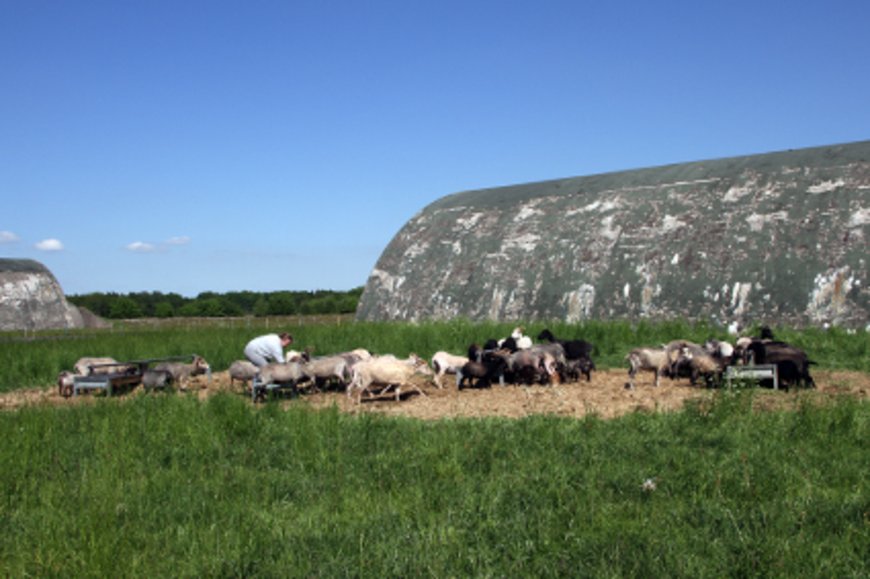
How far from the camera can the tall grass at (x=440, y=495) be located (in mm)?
5719

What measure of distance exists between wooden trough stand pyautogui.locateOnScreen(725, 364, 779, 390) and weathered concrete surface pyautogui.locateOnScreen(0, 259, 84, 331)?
46.4 metres

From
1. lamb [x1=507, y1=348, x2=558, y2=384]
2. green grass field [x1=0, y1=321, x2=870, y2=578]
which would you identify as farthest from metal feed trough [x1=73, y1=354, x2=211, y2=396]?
lamb [x1=507, y1=348, x2=558, y2=384]

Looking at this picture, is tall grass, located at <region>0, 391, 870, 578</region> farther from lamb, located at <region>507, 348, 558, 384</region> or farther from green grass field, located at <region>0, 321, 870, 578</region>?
lamb, located at <region>507, 348, 558, 384</region>

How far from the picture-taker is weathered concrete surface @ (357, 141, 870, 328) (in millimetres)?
24047

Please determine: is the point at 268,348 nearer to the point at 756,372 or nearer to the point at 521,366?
the point at 521,366

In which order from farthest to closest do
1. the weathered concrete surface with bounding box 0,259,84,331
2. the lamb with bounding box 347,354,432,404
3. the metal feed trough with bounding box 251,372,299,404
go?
1. the weathered concrete surface with bounding box 0,259,84,331
2. the metal feed trough with bounding box 251,372,299,404
3. the lamb with bounding box 347,354,432,404

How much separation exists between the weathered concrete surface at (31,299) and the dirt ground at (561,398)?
119 ft

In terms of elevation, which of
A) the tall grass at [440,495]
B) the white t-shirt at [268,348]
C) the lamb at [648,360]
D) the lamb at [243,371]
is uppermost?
the white t-shirt at [268,348]

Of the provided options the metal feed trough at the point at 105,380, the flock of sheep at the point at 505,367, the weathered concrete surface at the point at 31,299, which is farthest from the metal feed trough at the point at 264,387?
the weathered concrete surface at the point at 31,299

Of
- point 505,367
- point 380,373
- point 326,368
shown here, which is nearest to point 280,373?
point 326,368

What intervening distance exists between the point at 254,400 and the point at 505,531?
29.6 ft

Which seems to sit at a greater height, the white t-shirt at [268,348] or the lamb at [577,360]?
the white t-shirt at [268,348]

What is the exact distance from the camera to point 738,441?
8805 millimetres

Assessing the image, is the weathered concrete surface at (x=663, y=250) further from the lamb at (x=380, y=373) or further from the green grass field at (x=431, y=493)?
the lamb at (x=380, y=373)
